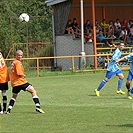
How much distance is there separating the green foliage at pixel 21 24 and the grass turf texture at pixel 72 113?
2033 centimetres

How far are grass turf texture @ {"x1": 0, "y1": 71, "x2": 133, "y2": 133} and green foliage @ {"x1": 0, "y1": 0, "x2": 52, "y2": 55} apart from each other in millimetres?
20326

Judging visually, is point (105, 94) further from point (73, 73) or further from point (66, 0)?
point (66, 0)

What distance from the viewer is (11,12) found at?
4706 centimetres

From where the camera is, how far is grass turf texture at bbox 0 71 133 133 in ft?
39.6

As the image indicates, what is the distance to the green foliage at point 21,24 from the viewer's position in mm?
42406

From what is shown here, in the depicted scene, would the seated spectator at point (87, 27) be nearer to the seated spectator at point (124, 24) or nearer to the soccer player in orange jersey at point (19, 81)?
the seated spectator at point (124, 24)

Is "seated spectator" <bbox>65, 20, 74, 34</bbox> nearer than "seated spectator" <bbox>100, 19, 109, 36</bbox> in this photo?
Yes

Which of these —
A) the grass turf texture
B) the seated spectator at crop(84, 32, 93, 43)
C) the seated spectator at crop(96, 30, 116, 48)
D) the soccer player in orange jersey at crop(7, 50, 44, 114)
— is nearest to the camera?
the grass turf texture

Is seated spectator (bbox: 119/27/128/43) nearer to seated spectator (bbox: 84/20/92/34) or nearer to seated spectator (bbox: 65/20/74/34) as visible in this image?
seated spectator (bbox: 84/20/92/34)

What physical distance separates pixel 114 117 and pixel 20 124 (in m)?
2.28

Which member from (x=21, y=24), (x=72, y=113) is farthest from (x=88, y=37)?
(x=72, y=113)

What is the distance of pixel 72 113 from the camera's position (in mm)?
14617

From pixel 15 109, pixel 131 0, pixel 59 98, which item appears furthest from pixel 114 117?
pixel 131 0

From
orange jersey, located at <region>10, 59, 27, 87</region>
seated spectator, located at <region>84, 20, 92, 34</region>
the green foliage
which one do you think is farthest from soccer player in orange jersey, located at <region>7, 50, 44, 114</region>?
the green foliage
